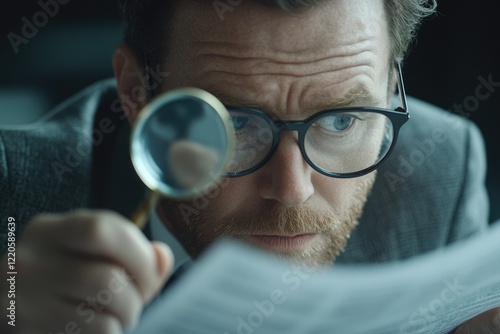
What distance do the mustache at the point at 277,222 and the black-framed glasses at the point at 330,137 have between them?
0.35 feet

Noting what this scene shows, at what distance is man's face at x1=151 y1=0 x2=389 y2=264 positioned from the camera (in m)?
1.42

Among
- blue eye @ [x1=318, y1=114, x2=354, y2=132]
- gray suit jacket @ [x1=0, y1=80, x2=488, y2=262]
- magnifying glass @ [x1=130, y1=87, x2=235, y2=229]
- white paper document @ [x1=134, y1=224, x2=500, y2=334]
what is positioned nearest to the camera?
white paper document @ [x1=134, y1=224, x2=500, y2=334]

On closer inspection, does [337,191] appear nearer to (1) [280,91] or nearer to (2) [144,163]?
(1) [280,91]

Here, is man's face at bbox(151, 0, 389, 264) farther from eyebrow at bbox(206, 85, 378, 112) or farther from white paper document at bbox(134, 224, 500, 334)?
white paper document at bbox(134, 224, 500, 334)

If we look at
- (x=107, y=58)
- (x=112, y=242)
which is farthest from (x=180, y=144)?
(x=107, y=58)

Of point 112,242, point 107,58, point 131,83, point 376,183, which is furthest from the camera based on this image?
point 107,58

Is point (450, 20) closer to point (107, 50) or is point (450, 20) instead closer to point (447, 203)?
point (447, 203)

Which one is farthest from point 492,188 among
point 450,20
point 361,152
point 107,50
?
point 107,50

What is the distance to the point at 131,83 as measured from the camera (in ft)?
5.71

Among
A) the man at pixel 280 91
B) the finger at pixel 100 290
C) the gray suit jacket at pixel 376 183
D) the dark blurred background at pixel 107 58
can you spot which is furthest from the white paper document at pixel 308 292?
the dark blurred background at pixel 107 58

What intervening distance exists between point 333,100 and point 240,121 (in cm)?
20

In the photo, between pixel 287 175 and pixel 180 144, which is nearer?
pixel 180 144

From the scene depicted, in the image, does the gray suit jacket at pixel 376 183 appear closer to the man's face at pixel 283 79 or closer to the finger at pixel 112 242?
the man's face at pixel 283 79

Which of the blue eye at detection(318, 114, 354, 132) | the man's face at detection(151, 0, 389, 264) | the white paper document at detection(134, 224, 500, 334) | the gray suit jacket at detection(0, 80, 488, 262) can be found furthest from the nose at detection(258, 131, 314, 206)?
the gray suit jacket at detection(0, 80, 488, 262)
